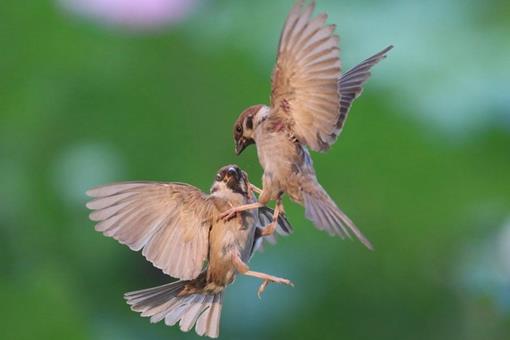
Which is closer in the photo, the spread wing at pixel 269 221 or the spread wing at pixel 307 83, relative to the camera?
the spread wing at pixel 307 83

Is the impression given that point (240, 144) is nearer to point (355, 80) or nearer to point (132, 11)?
point (355, 80)

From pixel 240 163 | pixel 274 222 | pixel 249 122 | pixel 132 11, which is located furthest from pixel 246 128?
pixel 132 11

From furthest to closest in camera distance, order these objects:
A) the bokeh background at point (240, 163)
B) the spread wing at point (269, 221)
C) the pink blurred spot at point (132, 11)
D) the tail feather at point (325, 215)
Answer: the pink blurred spot at point (132, 11) < the bokeh background at point (240, 163) < the spread wing at point (269, 221) < the tail feather at point (325, 215)

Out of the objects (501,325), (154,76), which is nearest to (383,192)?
(501,325)

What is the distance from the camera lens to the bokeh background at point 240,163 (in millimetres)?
2188

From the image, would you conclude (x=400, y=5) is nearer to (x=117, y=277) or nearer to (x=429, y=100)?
(x=429, y=100)

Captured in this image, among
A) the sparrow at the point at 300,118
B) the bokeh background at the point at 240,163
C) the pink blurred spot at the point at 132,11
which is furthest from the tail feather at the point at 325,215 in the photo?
the pink blurred spot at the point at 132,11

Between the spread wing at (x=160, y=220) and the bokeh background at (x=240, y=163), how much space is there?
37.5 inches

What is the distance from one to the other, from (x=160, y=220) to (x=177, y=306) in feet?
0.47

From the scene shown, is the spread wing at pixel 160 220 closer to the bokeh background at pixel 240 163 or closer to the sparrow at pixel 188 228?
the sparrow at pixel 188 228

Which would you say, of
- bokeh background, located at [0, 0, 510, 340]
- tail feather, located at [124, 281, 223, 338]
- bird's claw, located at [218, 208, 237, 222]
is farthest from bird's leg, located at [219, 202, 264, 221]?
bokeh background, located at [0, 0, 510, 340]

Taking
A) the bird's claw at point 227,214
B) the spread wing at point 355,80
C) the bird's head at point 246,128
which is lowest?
the bird's claw at point 227,214

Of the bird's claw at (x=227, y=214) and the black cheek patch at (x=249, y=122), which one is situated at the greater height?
the black cheek patch at (x=249, y=122)

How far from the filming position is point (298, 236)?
2268 mm
